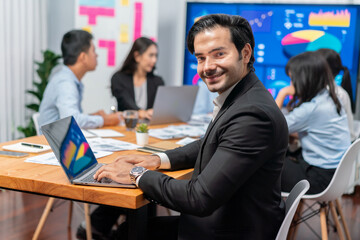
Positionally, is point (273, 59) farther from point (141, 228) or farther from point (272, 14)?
point (141, 228)

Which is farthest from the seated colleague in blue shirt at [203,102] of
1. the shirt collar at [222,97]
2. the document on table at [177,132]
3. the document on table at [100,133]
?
the shirt collar at [222,97]

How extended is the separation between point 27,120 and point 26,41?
84cm

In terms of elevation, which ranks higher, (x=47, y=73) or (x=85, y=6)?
(x=85, y=6)

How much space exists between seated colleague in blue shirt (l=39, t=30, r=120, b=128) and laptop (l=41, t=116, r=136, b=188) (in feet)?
3.17

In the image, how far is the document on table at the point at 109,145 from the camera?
80.1 inches

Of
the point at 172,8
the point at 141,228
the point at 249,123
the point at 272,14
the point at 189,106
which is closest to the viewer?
the point at 249,123

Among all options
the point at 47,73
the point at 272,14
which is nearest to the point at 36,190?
the point at 47,73

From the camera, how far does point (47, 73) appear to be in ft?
14.4

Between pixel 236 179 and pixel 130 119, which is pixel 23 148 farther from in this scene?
pixel 236 179

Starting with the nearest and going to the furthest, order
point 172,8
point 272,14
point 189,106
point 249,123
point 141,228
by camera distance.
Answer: point 249,123, point 141,228, point 189,106, point 272,14, point 172,8

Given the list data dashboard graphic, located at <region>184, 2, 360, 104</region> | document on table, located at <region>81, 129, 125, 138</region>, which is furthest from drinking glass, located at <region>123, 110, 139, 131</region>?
data dashboard graphic, located at <region>184, 2, 360, 104</region>

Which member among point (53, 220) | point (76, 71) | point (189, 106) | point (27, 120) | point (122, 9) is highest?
point (122, 9)

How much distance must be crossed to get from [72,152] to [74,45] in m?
1.68

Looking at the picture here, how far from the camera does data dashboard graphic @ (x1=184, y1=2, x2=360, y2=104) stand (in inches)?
161
